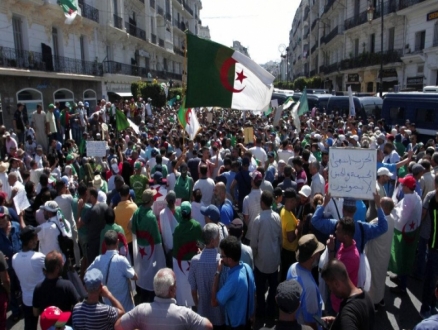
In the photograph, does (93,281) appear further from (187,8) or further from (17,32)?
(187,8)

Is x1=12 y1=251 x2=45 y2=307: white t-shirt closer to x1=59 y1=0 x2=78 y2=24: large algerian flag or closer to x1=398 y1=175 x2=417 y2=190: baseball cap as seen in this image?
x1=398 y1=175 x2=417 y2=190: baseball cap

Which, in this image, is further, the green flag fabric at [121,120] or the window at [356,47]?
Answer: the window at [356,47]

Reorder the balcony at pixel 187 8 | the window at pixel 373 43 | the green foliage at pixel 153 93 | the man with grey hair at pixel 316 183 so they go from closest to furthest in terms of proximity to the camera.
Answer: the man with grey hair at pixel 316 183 < the green foliage at pixel 153 93 < the window at pixel 373 43 < the balcony at pixel 187 8

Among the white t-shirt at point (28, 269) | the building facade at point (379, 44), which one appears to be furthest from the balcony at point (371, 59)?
the white t-shirt at point (28, 269)

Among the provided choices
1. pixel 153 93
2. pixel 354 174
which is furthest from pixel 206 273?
pixel 153 93

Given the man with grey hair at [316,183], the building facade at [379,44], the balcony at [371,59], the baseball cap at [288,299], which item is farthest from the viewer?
the balcony at [371,59]

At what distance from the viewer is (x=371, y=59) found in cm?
3064

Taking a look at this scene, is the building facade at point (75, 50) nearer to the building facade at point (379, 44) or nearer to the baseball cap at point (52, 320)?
the baseball cap at point (52, 320)

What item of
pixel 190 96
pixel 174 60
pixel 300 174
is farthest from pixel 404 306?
pixel 174 60

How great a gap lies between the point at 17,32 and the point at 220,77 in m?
15.3

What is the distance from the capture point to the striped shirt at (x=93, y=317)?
3.10m

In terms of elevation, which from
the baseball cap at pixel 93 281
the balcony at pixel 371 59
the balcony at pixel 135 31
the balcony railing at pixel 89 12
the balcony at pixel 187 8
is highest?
the balcony at pixel 187 8

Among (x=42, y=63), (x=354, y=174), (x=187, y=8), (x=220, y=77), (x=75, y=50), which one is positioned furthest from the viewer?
(x=187, y=8)

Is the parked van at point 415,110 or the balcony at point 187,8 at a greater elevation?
the balcony at point 187,8
